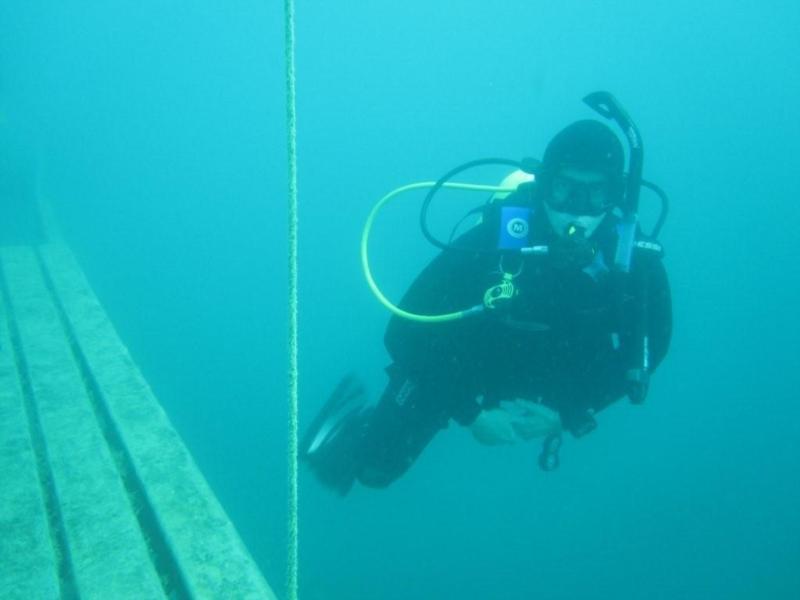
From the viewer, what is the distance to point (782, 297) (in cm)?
2842

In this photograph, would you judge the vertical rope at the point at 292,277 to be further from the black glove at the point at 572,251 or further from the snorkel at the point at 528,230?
the black glove at the point at 572,251

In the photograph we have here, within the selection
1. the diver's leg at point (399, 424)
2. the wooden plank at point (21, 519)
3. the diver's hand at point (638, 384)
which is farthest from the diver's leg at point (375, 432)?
the wooden plank at point (21, 519)

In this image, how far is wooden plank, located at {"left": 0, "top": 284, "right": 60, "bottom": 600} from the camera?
153cm

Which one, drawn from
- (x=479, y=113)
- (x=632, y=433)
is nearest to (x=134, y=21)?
(x=479, y=113)

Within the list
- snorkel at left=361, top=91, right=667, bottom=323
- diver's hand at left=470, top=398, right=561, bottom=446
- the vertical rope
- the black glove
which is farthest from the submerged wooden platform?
the black glove

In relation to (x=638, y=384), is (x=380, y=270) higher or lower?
lower

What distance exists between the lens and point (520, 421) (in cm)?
279

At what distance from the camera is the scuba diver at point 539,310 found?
2355 millimetres

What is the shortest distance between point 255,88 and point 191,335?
37.7 meters

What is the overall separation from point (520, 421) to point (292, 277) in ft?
6.24

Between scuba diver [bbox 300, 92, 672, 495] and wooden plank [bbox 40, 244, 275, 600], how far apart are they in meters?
1.03

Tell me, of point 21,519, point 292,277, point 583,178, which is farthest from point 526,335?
point 21,519

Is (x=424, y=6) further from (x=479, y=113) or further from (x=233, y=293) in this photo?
(x=233, y=293)

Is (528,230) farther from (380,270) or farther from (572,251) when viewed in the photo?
(380,270)
